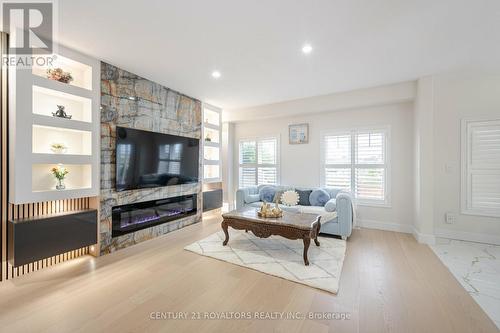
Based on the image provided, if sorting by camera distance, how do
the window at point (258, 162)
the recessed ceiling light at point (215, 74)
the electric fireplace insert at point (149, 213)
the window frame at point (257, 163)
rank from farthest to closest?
the window at point (258, 162) < the window frame at point (257, 163) < the recessed ceiling light at point (215, 74) < the electric fireplace insert at point (149, 213)

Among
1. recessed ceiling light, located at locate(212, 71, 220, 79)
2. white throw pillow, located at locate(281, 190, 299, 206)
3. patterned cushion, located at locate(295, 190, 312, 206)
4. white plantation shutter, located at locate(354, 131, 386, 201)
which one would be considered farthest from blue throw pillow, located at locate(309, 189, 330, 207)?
recessed ceiling light, located at locate(212, 71, 220, 79)

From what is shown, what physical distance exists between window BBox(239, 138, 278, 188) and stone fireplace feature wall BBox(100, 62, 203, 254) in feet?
5.84

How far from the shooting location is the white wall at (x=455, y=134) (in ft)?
11.6

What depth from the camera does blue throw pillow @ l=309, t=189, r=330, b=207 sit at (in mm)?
4309

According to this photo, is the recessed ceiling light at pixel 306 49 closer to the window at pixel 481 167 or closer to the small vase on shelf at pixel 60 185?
the window at pixel 481 167

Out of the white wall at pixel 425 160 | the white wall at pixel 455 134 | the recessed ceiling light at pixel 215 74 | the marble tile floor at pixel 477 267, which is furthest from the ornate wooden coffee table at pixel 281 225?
the white wall at pixel 455 134

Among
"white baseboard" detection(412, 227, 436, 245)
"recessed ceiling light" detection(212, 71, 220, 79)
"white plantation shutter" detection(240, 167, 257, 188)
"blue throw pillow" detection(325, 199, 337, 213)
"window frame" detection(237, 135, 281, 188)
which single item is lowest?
"white baseboard" detection(412, 227, 436, 245)

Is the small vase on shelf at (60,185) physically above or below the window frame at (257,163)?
below

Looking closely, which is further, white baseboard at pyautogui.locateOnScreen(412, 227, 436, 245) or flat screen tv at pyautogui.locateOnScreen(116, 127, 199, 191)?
white baseboard at pyautogui.locateOnScreen(412, 227, 436, 245)

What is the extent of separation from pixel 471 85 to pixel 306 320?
4592mm

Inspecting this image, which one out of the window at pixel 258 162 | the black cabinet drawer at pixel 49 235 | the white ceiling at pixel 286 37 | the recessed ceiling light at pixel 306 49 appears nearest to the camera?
the white ceiling at pixel 286 37

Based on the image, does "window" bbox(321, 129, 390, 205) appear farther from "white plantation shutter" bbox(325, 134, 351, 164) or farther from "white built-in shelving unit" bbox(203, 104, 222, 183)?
"white built-in shelving unit" bbox(203, 104, 222, 183)

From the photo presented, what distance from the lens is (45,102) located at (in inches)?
109

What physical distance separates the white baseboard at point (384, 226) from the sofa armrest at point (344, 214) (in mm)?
1096
